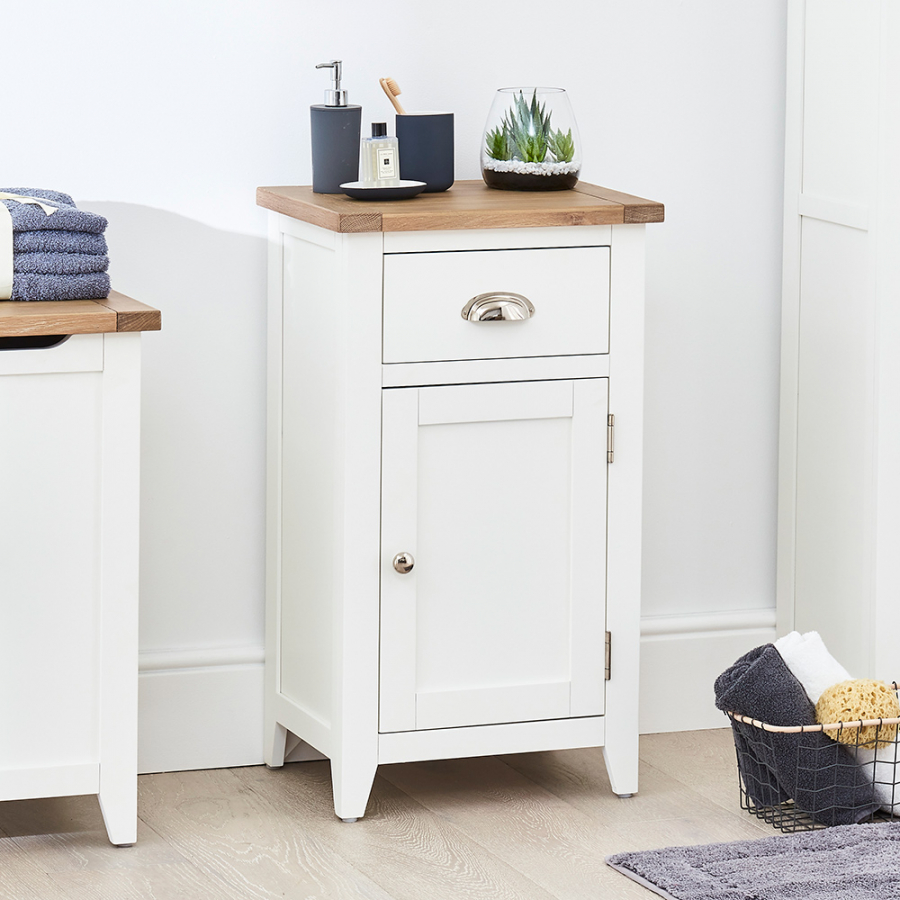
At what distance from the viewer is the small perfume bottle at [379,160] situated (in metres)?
1.94

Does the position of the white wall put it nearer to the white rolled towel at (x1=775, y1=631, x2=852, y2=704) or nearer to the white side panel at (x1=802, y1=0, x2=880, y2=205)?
the white side panel at (x1=802, y1=0, x2=880, y2=205)

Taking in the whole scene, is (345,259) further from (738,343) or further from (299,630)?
(738,343)

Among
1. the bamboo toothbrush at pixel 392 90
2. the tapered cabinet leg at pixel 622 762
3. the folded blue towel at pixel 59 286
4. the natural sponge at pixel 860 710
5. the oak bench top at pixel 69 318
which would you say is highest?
the bamboo toothbrush at pixel 392 90

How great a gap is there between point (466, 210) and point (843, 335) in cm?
66

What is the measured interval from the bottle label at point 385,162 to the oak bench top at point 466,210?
38 millimetres

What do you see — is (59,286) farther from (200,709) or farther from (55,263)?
(200,709)

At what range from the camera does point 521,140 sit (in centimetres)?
206

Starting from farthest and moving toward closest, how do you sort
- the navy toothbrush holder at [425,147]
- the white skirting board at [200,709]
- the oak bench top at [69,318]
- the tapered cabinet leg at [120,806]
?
the white skirting board at [200,709]
the navy toothbrush holder at [425,147]
the tapered cabinet leg at [120,806]
the oak bench top at [69,318]

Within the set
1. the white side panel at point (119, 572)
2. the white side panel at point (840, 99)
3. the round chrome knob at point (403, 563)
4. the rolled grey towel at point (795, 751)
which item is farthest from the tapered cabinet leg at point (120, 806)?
the white side panel at point (840, 99)

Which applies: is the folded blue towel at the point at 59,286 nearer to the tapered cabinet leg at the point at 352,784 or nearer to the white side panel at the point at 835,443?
the tapered cabinet leg at the point at 352,784

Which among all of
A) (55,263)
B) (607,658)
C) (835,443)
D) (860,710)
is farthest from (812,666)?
(55,263)

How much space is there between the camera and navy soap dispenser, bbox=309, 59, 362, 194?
1.99m

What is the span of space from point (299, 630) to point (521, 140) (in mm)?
729

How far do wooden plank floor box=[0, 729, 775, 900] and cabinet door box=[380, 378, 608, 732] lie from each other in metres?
0.14
